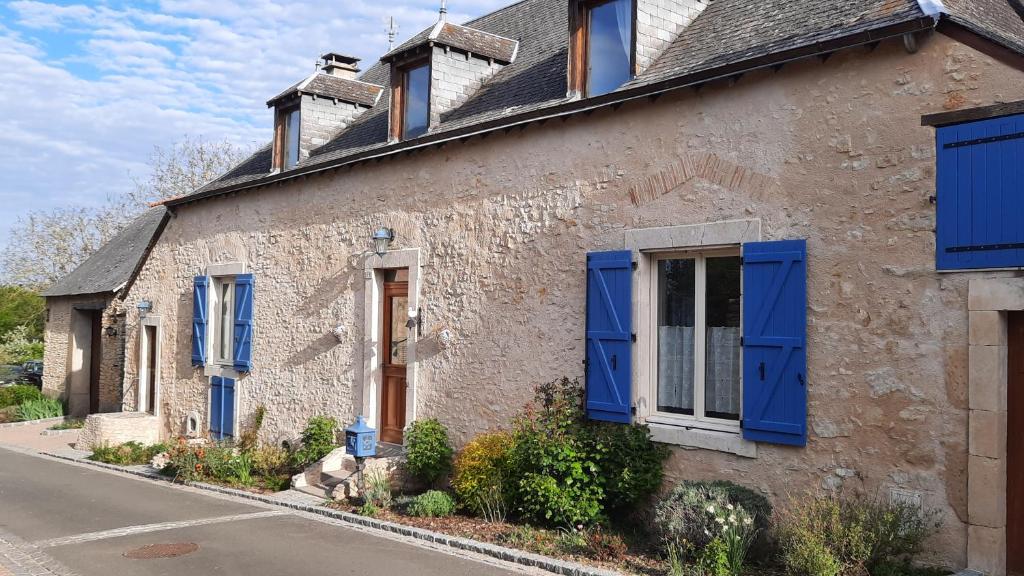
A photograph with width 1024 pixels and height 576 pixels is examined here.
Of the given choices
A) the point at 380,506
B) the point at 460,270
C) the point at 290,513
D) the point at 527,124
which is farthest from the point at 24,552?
the point at 527,124

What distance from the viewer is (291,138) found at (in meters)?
14.3

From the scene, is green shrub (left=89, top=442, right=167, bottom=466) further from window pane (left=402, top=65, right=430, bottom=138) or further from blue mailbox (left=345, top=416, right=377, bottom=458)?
window pane (left=402, top=65, right=430, bottom=138)

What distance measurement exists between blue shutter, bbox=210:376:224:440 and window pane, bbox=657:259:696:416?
8.92 m

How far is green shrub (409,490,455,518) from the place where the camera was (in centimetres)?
890

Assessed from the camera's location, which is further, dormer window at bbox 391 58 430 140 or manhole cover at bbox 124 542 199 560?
dormer window at bbox 391 58 430 140

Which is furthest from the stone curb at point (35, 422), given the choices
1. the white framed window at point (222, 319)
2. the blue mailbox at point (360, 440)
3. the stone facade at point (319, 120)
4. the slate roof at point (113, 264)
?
the blue mailbox at point (360, 440)

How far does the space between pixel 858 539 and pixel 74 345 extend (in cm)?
2034

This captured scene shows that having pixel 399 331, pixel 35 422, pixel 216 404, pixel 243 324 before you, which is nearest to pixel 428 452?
pixel 399 331

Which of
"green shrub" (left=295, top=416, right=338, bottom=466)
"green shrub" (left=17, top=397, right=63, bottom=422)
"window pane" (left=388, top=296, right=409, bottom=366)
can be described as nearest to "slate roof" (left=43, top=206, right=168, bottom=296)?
"green shrub" (left=17, top=397, right=63, bottom=422)

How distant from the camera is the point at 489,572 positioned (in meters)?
6.94

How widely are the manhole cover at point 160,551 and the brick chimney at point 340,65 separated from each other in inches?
448

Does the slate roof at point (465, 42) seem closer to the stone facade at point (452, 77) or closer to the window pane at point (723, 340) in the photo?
the stone facade at point (452, 77)

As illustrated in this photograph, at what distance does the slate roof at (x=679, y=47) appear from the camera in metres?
6.70

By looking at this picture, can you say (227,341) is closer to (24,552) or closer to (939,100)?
(24,552)
